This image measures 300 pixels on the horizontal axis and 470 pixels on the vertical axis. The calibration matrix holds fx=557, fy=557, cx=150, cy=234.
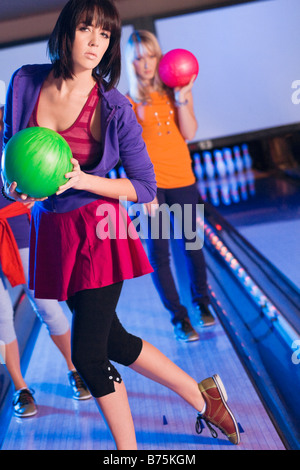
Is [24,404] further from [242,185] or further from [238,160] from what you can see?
[238,160]

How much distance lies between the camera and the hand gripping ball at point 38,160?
3.89 feet

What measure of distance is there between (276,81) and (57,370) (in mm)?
4423

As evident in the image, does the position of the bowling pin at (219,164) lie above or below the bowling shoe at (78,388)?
below

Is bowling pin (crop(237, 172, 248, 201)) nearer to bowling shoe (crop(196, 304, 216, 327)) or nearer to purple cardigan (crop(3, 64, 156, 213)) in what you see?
bowling shoe (crop(196, 304, 216, 327))

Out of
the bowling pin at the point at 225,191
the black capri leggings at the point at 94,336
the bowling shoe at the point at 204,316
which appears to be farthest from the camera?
the bowling pin at the point at 225,191

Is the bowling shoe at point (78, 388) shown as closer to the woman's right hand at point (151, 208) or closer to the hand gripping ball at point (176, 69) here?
the woman's right hand at point (151, 208)

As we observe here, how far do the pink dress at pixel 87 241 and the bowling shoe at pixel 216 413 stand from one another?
430 millimetres

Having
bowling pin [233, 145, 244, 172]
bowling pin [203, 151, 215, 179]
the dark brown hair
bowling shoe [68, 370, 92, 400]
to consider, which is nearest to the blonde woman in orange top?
bowling shoe [68, 370, 92, 400]

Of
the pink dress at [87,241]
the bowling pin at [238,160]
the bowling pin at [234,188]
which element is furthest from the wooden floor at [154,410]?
the bowling pin at [238,160]

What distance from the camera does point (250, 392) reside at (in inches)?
71.0

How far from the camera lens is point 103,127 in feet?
4.29

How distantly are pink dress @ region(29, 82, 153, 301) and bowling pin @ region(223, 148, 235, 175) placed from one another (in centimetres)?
564

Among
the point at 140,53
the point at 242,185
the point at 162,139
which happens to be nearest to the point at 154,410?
the point at 162,139

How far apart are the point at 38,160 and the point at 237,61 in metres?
4.88
